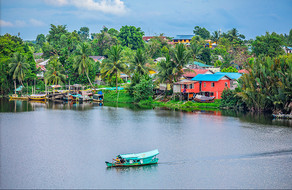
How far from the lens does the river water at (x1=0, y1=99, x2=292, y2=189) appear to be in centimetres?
2030

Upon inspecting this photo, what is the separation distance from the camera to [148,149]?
26.1 meters

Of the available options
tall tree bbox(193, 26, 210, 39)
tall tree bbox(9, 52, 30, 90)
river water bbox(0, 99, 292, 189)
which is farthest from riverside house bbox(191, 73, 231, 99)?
tall tree bbox(193, 26, 210, 39)

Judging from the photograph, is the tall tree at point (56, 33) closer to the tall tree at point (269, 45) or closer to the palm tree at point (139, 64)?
the palm tree at point (139, 64)

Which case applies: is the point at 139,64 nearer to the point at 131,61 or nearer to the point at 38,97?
the point at 131,61

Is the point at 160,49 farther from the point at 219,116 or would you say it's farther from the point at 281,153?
the point at 281,153

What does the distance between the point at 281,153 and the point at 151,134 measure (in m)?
10.6

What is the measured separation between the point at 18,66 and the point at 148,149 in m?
41.0

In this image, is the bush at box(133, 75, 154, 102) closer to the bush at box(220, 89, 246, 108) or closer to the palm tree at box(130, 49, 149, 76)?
the palm tree at box(130, 49, 149, 76)

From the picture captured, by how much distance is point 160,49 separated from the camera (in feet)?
279

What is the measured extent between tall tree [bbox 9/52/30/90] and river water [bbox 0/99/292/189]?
21.4 m

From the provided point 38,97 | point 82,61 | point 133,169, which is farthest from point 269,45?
point 133,169

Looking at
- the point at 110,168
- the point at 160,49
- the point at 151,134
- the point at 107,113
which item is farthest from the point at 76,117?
the point at 160,49

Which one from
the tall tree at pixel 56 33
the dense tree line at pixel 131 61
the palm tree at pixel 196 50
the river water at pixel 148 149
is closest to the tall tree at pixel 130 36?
the dense tree line at pixel 131 61

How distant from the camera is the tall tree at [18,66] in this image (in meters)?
60.3
